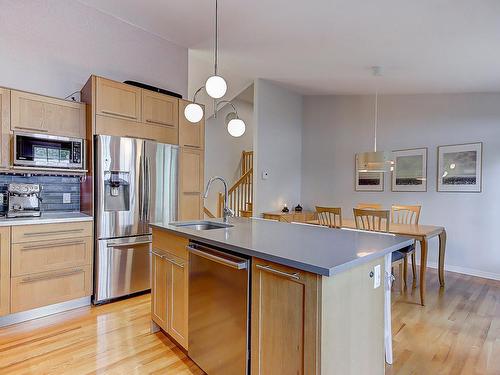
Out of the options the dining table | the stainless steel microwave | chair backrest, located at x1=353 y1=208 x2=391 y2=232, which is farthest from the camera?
chair backrest, located at x1=353 y1=208 x2=391 y2=232

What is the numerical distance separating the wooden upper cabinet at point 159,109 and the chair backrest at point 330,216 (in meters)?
2.11

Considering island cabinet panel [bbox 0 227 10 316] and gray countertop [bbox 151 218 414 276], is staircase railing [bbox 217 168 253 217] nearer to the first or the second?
gray countertop [bbox 151 218 414 276]

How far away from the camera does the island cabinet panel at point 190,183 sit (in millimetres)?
3701

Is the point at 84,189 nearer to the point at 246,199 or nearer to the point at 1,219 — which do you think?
the point at 1,219

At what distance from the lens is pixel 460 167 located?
417 centimetres

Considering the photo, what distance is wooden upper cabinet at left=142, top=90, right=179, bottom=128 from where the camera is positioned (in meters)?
3.37

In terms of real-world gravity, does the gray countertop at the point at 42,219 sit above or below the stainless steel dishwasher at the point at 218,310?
above

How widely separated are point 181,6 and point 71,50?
1.31 metres

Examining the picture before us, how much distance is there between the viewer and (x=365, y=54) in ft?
11.4

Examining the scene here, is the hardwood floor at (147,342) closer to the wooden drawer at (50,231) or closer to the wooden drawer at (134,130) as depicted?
the wooden drawer at (50,231)

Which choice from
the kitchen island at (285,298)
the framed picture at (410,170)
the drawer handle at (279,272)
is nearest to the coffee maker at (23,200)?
the kitchen island at (285,298)

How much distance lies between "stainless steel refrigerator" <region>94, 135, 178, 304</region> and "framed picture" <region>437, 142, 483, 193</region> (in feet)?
12.9

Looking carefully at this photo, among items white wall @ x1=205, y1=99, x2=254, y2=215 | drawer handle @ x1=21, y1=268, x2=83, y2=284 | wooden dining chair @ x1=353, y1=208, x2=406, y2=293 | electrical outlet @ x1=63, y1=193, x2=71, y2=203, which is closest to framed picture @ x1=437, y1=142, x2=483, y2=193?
wooden dining chair @ x1=353, y1=208, x2=406, y2=293

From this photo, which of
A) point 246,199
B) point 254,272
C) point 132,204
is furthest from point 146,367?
point 246,199
